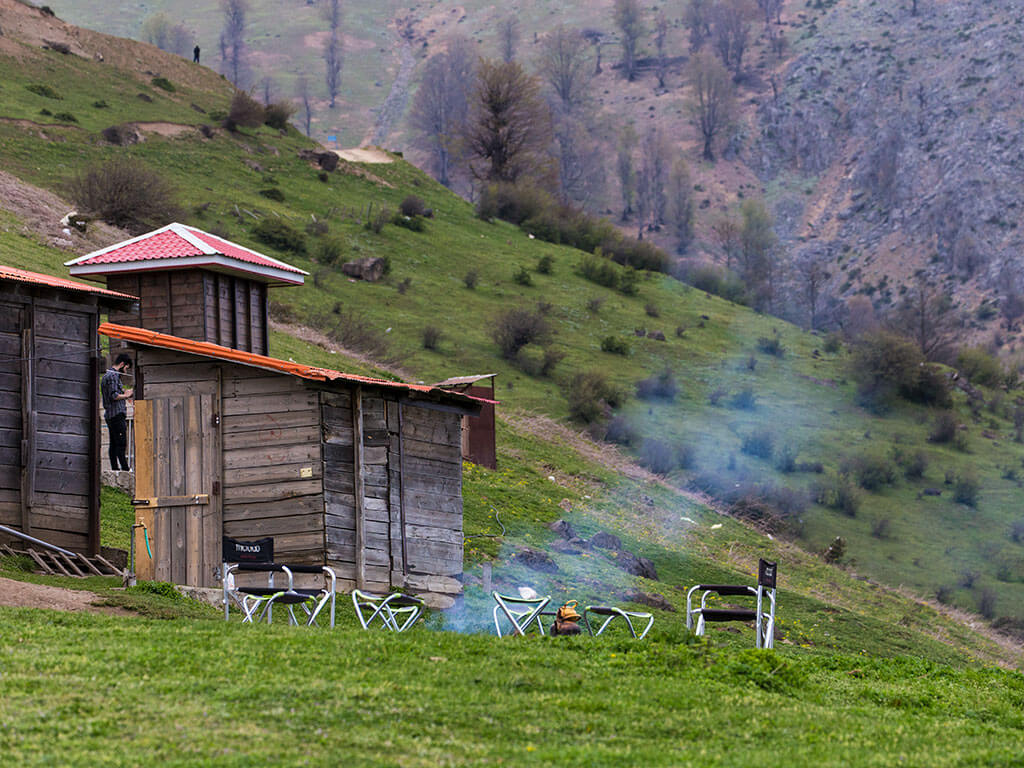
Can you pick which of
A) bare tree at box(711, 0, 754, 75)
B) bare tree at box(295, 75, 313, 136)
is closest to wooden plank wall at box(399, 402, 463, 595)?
bare tree at box(295, 75, 313, 136)

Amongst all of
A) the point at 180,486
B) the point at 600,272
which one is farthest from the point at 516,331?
the point at 180,486

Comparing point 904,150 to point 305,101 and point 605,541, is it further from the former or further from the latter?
point 605,541

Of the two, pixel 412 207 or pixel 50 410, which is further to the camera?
pixel 412 207

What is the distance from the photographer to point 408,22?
186500mm

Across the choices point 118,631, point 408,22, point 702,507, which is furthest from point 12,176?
point 408,22

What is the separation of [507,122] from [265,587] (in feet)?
245

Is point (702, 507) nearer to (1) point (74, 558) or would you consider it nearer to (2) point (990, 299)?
(1) point (74, 558)

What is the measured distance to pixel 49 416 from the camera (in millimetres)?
16750

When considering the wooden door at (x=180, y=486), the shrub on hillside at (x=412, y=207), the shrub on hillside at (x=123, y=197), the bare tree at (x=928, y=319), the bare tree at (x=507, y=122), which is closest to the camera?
the wooden door at (x=180, y=486)

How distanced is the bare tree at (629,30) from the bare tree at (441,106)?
70.1 feet

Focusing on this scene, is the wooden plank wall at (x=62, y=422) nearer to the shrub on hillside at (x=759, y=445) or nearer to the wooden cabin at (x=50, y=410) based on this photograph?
the wooden cabin at (x=50, y=410)

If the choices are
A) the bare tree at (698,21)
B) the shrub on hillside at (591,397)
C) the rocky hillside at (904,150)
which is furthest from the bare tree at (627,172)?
the shrub on hillside at (591,397)

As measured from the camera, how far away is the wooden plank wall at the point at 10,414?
16.2m

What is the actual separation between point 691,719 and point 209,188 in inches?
2070
